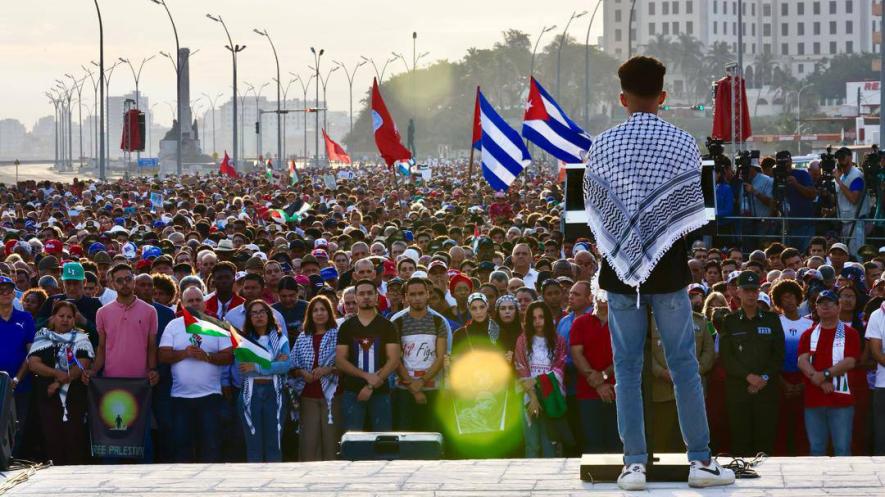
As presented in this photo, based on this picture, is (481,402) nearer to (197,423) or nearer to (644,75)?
(197,423)

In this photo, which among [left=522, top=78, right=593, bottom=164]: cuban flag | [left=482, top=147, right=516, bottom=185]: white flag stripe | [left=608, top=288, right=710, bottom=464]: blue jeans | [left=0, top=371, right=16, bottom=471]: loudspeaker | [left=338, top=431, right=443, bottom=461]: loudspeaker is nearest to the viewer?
[left=608, top=288, right=710, bottom=464]: blue jeans

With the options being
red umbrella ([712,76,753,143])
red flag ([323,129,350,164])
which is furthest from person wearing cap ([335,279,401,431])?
red flag ([323,129,350,164])

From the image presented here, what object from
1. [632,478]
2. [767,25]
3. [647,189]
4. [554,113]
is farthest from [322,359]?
[767,25]

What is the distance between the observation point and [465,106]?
519 ft

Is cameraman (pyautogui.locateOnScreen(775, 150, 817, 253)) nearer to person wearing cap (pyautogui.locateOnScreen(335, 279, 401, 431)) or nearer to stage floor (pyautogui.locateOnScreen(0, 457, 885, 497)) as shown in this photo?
person wearing cap (pyautogui.locateOnScreen(335, 279, 401, 431))

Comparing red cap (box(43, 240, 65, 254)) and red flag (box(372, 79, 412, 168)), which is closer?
red cap (box(43, 240, 65, 254))

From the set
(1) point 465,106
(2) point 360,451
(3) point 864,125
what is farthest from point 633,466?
(1) point 465,106

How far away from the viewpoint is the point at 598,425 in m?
→ 11.5

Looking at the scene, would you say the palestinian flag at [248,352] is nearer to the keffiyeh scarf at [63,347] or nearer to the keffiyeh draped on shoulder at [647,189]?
the keffiyeh scarf at [63,347]

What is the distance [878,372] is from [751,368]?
2.87 feet

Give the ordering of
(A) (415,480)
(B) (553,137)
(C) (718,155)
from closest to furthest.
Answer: (A) (415,480) < (C) (718,155) < (B) (553,137)

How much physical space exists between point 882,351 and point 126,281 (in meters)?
5.41

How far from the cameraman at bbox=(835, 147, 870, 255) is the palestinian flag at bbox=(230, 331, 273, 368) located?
1097 cm

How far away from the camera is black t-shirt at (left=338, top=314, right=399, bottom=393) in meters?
11.6
